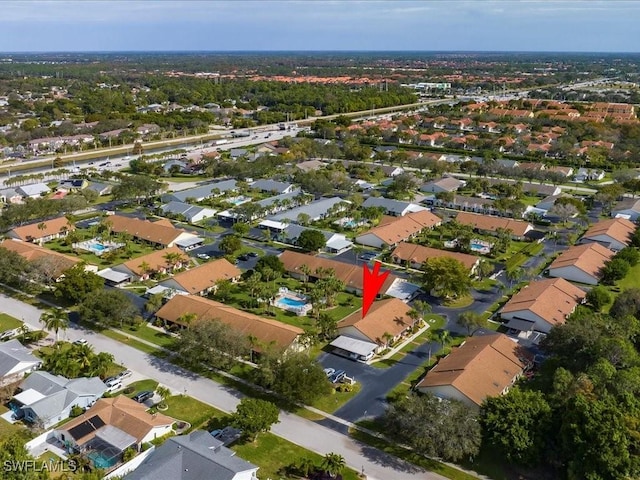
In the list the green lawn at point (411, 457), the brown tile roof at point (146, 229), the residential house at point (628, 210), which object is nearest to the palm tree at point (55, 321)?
the brown tile roof at point (146, 229)

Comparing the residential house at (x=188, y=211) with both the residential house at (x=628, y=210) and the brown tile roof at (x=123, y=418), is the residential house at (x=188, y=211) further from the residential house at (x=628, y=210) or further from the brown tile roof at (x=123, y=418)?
the residential house at (x=628, y=210)

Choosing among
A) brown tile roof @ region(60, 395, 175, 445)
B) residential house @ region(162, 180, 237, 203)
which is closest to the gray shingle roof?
brown tile roof @ region(60, 395, 175, 445)

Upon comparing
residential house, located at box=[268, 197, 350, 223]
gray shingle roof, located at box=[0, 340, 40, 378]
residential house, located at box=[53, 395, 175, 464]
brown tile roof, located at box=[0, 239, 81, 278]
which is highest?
brown tile roof, located at box=[0, 239, 81, 278]

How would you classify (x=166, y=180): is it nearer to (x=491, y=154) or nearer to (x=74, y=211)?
(x=74, y=211)

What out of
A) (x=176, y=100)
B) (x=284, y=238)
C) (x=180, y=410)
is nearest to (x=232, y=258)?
(x=284, y=238)

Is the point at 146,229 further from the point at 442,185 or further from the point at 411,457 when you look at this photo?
the point at 442,185

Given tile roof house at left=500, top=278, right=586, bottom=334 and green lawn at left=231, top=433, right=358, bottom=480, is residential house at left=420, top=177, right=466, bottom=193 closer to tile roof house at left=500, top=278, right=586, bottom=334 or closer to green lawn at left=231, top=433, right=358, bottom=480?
tile roof house at left=500, top=278, right=586, bottom=334

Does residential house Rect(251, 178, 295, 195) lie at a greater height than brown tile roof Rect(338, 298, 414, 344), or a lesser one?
greater
